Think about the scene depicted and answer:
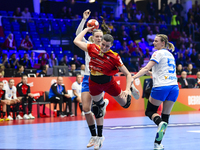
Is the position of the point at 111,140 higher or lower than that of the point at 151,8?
lower

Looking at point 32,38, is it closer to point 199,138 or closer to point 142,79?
point 142,79

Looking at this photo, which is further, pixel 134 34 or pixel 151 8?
pixel 151 8

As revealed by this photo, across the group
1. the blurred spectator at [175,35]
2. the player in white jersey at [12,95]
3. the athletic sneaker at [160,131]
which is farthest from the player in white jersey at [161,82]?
the blurred spectator at [175,35]

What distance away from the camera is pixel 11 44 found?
1745 centimetres

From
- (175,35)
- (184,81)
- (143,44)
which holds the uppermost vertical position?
(175,35)

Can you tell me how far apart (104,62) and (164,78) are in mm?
1039

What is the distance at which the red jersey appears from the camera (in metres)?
5.36

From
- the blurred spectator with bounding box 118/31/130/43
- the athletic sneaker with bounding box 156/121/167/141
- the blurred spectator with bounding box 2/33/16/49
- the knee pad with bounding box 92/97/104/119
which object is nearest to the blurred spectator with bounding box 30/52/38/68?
the blurred spectator with bounding box 2/33/16/49

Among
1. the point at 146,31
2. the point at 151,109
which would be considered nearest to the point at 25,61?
the point at 146,31

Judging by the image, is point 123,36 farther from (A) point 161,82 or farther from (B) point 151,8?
(A) point 161,82

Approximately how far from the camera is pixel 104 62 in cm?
536

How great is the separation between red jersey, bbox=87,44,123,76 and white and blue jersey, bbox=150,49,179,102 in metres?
A: 0.63

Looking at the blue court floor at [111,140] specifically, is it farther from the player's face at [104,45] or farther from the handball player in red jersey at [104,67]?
the player's face at [104,45]

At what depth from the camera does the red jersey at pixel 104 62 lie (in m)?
5.36
